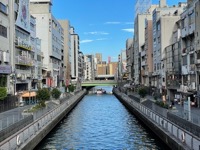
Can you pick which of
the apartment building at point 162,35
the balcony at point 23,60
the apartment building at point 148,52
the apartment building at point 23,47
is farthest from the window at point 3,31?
the apartment building at point 148,52

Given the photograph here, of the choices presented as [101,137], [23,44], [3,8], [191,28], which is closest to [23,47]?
[23,44]

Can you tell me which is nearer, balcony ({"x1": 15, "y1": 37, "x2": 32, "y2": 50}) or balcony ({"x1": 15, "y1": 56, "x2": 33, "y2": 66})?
balcony ({"x1": 15, "y1": 37, "x2": 32, "y2": 50})

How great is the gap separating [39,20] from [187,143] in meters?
99.7

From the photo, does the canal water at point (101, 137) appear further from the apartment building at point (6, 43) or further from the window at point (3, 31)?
the window at point (3, 31)

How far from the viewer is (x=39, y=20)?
391 ft

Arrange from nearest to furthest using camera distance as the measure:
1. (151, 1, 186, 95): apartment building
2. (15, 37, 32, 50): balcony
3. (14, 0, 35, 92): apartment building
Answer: (15, 37, 32, 50): balcony → (14, 0, 35, 92): apartment building → (151, 1, 186, 95): apartment building

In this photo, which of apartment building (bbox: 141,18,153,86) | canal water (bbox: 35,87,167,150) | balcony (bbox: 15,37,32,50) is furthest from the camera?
apartment building (bbox: 141,18,153,86)

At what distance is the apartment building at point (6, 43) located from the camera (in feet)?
193

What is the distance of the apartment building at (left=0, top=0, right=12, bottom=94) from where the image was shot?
58803mm

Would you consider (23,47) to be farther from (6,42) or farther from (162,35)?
(162,35)

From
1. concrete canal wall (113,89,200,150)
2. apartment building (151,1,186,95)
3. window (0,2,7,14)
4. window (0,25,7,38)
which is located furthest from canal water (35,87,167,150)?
apartment building (151,1,186,95)

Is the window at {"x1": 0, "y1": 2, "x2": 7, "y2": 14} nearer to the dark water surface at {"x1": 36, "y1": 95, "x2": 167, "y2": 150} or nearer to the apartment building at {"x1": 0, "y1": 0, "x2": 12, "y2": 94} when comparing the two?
the apartment building at {"x1": 0, "y1": 0, "x2": 12, "y2": 94}

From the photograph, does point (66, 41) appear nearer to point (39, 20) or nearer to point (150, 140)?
point (39, 20)

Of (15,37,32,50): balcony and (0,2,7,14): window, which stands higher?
(0,2,7,14): window
